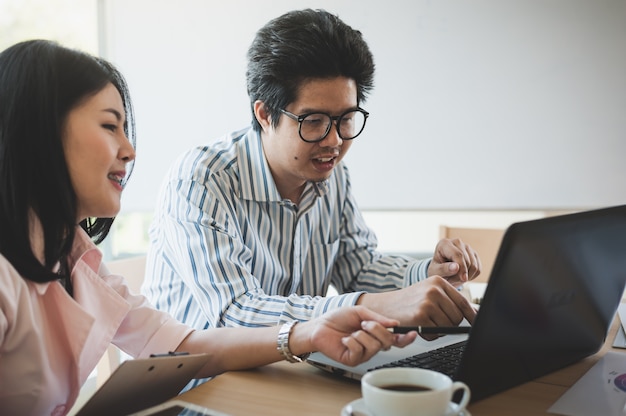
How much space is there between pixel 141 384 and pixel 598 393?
62cm

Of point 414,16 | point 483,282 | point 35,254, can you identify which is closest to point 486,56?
point 414,16

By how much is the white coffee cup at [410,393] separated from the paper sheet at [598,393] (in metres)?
0.26

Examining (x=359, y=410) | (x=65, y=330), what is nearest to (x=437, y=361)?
(x=359, y=410)

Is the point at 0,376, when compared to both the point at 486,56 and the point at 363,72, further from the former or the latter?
the point at 486,56

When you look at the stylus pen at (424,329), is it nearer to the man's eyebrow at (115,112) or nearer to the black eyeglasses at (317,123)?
the man's eyebrow at (115,112)

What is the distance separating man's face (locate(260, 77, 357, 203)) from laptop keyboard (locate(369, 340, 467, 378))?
0.58 m

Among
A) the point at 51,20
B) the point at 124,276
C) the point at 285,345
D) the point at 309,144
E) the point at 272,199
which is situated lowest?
the point at 124,276

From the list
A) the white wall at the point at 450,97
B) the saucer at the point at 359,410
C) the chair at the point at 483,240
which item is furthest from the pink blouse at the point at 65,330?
the white wall at the point at 450,97

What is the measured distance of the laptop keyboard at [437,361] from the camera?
994 mm

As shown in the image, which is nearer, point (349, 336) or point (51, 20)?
point (349, 336)

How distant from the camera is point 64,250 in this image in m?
0.97

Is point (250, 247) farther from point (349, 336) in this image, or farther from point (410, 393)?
point (410, 393)

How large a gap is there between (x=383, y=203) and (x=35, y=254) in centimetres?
193

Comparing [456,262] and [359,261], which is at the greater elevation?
[456,262]
